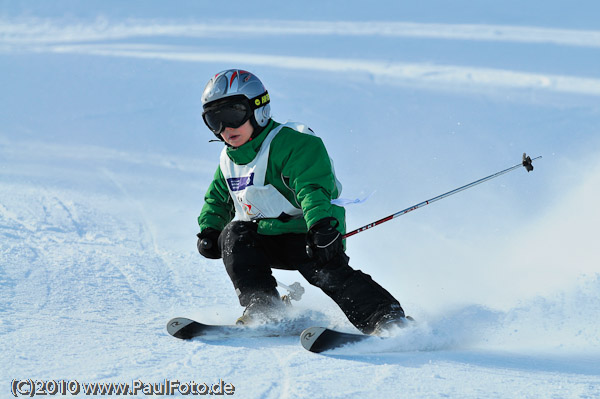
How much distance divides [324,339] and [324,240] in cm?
47

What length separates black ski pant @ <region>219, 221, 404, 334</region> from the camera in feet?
10.7

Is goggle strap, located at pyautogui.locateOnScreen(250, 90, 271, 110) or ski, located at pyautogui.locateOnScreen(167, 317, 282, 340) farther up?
goggle strap, located at pyautogui.locateOnScreen(250, 90, 271, 110)

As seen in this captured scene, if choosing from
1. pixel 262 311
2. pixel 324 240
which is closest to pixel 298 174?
pixel 324 240

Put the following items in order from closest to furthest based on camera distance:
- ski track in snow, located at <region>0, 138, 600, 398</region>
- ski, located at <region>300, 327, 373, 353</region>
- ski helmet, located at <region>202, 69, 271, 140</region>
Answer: ski track in snow, located at <region>0, 138, 600, 398</region>, ski, located at <region>300, 327, 373, 353</region>, ski helmet, located at <region>202, 69, 271, 140</region>

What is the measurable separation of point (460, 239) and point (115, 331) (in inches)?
153

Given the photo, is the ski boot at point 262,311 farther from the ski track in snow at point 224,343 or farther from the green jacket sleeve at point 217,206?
the green jacket sleeve at point 217,206

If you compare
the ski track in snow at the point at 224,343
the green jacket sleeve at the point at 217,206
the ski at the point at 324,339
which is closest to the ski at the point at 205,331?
the ski track in snow at the point at 224,343

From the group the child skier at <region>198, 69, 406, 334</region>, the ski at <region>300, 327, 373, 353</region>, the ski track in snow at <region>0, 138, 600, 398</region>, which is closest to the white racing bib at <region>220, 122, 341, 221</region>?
the child skier at <region>198, 69, 406, 334</region>

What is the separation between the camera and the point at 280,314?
3.46 meters

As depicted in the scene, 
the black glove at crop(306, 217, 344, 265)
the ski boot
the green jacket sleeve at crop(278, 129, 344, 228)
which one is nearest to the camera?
the black glove at crop(306, 217, 344, 265)

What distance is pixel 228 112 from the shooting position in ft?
11.2

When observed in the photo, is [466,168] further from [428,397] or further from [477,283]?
[428,397]

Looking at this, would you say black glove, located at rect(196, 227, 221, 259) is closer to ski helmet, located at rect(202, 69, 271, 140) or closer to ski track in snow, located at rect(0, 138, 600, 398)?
ski track in snow, located at rect(0, 138, 600, 398)

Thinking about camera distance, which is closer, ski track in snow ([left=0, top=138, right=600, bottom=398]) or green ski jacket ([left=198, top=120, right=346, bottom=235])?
ski track in snow ([left=0, top=138, right=600, bottom=398])
